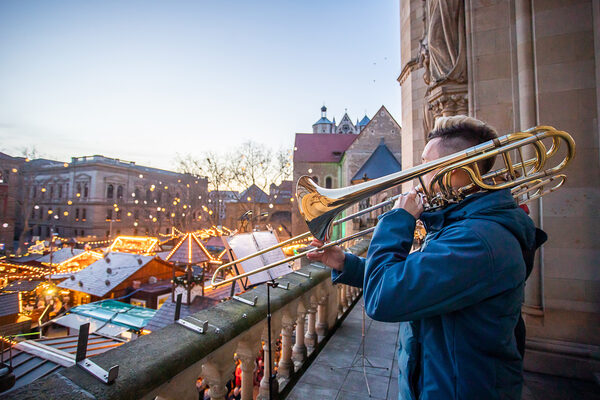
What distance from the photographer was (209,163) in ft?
94.2

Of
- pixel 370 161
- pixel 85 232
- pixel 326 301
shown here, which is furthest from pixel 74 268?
pixel 85 232

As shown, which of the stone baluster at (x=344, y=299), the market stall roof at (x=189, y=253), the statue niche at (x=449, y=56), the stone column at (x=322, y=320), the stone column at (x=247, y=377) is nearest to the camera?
the stone column at (x=247, y=377)

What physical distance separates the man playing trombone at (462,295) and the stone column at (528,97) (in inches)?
93.5

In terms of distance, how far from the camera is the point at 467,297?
→ 39.1 inches

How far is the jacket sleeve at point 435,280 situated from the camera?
38.5 inches

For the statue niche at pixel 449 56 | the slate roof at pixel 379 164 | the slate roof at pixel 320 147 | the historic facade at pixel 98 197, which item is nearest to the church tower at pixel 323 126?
the slate roof at pixel 320 147

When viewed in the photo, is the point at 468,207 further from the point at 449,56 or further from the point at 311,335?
the point at 449,56

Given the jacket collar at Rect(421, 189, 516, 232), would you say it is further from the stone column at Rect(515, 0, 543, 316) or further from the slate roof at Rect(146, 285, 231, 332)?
the slate roof at Rect(146, 285, 231, 332)

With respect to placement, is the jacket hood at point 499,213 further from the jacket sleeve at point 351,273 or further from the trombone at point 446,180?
the jacket sleeve at point 351,273

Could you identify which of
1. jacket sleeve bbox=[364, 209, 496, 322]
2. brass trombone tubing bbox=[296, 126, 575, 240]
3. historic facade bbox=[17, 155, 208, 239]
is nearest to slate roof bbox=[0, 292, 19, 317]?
brass trombone tubing bbox=[296, 126, 575, 240]

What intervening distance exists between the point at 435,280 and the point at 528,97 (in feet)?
9.98

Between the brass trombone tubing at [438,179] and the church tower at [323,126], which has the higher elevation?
the church tower at [323,126]

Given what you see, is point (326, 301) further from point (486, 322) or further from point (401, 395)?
point (486, 322)

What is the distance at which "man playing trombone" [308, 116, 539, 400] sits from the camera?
988mm
